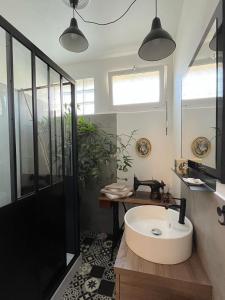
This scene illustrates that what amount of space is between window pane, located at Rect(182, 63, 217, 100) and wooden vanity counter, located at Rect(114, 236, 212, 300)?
92 cm

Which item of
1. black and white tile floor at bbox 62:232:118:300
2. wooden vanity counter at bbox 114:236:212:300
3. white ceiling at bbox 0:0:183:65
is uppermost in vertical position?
white ceiling at bbox 0:0:183:65

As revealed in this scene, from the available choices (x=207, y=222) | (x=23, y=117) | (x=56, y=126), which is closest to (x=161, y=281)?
(x=207, y=222)

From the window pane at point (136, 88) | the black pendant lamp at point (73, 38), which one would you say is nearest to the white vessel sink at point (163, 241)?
the black pendant lamp at point (73, 38)

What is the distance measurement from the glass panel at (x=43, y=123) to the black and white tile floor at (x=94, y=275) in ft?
3.61

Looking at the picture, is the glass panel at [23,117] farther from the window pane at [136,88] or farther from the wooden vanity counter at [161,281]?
the window pane at [136,88]

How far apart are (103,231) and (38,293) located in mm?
1344

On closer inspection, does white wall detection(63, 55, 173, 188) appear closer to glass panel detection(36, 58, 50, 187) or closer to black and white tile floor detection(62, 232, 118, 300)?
black and white tile floor detection(62, 232, 118, 300)

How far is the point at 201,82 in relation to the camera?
99 centimetres

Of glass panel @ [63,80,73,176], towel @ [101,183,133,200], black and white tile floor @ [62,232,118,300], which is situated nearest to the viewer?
black and white tile floor @ [62,232,118,300]

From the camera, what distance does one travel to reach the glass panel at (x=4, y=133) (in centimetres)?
104

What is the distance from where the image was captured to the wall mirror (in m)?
0.68

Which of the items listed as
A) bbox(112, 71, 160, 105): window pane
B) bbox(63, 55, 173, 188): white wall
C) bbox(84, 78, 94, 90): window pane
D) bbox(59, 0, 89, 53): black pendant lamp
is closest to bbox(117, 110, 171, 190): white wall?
bbox(63, 55, 173, 188): white wall

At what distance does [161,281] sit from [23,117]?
1.37 meters

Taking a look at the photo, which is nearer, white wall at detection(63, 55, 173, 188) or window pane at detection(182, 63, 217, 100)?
window pane at detection(182, 63, 217, 100)
